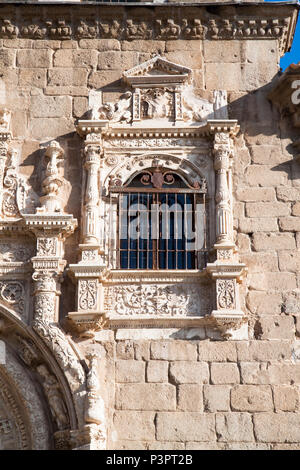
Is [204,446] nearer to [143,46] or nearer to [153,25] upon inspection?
[143,46]

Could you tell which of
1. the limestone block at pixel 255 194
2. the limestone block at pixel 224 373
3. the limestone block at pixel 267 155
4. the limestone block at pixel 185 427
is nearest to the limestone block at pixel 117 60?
the limestone block at pixel 267 155

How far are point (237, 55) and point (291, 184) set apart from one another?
1.98 m

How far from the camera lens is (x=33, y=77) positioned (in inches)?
391

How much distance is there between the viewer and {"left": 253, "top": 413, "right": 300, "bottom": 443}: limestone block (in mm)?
7938

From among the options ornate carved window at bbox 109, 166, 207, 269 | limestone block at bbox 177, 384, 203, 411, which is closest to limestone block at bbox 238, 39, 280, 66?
ornate carved window at bbox 109, 166, 207, 269

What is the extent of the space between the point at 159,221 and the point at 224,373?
2.02 meters

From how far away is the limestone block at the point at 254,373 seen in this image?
8219 mm

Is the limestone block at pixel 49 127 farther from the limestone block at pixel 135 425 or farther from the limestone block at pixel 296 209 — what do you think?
the limestone block at pixel 135 425

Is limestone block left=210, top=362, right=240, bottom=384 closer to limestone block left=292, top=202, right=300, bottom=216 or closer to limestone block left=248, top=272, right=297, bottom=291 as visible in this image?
limestone block left=248, top=272, right=297, bottom=291

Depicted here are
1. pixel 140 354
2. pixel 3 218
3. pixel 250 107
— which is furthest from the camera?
pixel 250 107

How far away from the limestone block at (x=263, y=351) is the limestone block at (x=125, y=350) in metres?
1.18
